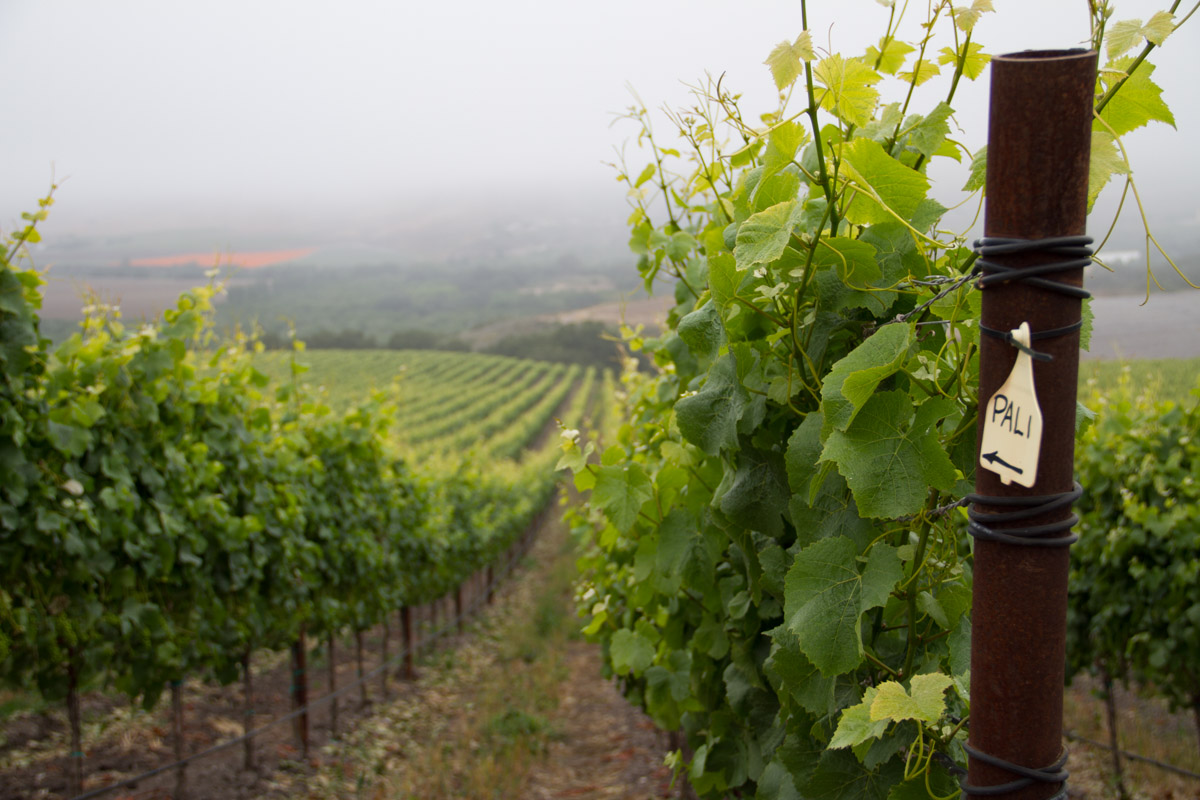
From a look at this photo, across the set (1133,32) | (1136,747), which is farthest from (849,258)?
(1136,747)

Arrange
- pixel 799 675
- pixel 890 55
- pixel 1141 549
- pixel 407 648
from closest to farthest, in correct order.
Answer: pixel 799 675
pixel 890 55
pixel 1141 549
pixel 407 648

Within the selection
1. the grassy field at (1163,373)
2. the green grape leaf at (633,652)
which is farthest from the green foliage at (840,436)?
the grassy field at (1163,373)

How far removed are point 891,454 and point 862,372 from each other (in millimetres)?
162

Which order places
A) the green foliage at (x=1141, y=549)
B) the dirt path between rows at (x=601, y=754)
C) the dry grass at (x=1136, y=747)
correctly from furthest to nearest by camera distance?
the dirt path between rows at (x=601, y=754)
the dry grass at (x=1136, y=747)
the green foliage at (x=1141, y=549)

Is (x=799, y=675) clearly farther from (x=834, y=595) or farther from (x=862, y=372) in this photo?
(x=862, y=372)

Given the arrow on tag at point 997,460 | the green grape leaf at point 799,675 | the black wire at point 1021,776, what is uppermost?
the arrow on tag at point 997,460

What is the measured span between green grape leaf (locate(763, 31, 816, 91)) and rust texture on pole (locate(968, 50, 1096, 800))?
0.93 ft

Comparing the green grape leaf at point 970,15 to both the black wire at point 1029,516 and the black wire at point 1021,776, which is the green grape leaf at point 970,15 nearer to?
the black wire at point 1029,516

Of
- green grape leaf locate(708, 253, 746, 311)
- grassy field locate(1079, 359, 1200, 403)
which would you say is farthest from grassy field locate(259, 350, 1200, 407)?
green grape leaf locate(708, 253, 746, 311)

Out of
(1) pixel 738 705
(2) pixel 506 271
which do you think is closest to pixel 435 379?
(1) pixel 738 705

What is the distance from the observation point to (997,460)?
90 cm

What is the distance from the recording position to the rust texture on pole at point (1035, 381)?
2.84 ft

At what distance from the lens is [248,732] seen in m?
6.32

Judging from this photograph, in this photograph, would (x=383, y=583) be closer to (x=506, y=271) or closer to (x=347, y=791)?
(x=347, y=791)
